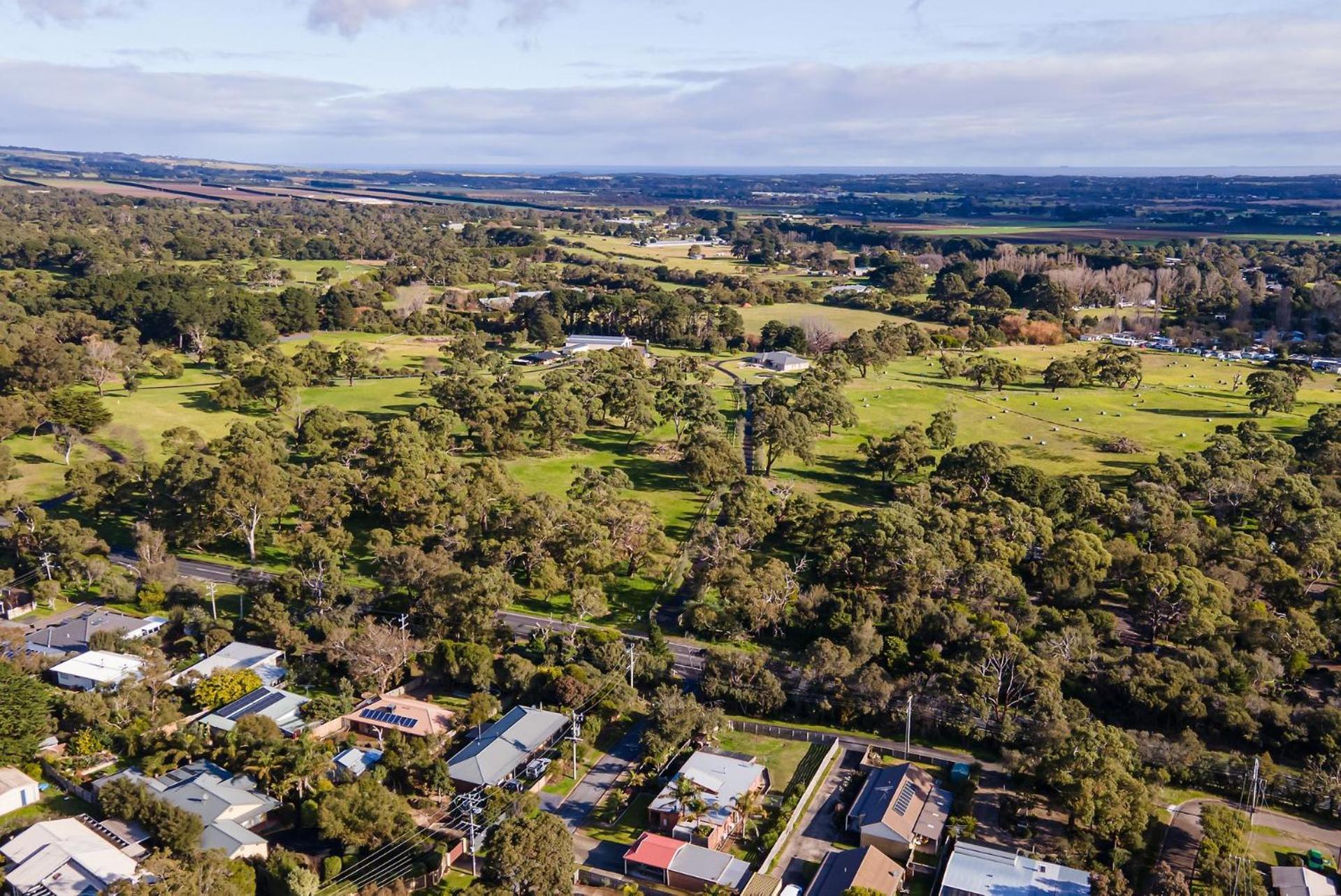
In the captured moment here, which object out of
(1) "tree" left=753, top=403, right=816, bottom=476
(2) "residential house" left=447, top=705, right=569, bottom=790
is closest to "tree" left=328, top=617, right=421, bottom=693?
(2) "residential house" left=447, top=705, right=569, bottom=790

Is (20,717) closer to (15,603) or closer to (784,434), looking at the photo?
(15,603)

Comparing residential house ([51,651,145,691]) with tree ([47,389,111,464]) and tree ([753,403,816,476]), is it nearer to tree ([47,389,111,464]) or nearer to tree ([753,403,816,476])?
tree ([47,389,111,464])

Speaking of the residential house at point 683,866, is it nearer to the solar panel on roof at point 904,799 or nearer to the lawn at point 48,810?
the solar panel on roof at point 904,799

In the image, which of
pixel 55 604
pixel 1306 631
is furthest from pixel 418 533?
pixel 1306 631

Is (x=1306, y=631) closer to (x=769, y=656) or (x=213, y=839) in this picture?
(x=769, y=656)

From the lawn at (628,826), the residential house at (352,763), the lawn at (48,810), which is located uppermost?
the residential house at (352,763)

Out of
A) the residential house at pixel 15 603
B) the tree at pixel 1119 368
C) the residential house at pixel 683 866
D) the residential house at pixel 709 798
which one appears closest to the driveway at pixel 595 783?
the residential house at pixel 709 798
